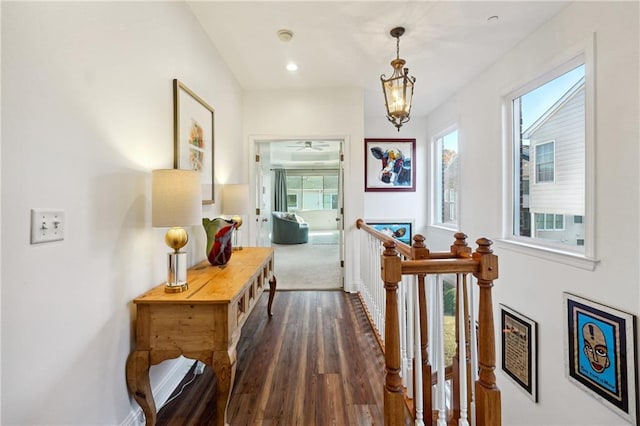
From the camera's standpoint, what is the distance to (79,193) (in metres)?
1.14

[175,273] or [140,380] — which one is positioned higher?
[175,273]

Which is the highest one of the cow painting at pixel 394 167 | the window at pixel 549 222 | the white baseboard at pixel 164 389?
the cow painting at pixel 394 167

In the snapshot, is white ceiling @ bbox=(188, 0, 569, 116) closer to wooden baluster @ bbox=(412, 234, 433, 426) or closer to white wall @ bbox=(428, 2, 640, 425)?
white wall @ bbox=(428, 2, 640, 425)

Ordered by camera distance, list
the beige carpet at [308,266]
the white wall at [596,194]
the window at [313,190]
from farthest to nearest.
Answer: the window at [313,190], the beige carpet at [308,266], the white wall at [596,194]

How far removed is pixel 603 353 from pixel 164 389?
2.89 m

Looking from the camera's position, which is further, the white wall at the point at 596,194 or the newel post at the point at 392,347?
the white wall at the point at 596,194

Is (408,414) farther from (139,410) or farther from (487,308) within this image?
(139,410)

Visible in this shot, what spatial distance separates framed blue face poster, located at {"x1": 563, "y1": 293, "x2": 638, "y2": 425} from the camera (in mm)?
1772

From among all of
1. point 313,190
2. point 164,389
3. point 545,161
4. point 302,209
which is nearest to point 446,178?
point 545,161

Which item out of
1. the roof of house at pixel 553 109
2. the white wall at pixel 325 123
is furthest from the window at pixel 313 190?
A: the roof of house at pixel 553 109

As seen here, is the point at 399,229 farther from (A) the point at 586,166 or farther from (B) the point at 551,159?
(A) the point at 586,166

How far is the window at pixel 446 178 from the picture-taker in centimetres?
441

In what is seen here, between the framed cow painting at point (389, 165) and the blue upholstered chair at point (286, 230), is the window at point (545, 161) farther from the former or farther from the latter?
the blue upholstered chair at point (286, 230)

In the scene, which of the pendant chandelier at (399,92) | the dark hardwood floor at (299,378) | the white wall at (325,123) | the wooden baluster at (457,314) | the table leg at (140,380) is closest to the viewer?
the wooden baluster at (457,314)
